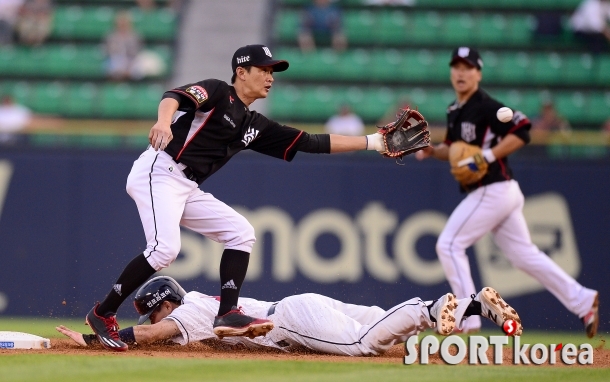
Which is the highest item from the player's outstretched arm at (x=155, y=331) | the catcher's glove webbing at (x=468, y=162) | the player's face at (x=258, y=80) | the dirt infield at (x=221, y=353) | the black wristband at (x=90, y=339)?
the player's face at (x=258, y=80)

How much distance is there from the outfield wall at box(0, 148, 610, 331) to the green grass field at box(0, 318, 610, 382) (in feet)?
12.5

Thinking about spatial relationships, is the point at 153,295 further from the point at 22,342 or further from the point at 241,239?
the point at 22,342

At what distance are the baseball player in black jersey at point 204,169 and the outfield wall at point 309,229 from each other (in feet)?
10.1

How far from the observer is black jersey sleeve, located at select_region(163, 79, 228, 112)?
585cm

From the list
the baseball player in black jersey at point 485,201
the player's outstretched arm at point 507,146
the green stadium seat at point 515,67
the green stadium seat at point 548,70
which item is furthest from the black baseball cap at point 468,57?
the green stadium seat at point 548,70

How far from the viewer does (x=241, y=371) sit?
505cm

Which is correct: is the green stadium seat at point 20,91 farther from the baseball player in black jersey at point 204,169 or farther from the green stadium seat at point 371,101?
the baseball player in black jersey at point 204,169

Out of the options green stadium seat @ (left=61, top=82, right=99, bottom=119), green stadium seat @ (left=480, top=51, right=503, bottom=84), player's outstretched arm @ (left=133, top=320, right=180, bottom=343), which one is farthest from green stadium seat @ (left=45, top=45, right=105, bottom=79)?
player's outstretched arm @ (left=133, top=320, right=180, bottom=343)

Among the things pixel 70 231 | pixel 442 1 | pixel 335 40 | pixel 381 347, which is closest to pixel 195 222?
pixel 381 347

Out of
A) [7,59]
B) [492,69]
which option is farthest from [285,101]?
[7,59]

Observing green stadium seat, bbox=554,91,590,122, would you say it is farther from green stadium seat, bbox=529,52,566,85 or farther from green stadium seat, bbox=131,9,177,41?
green stadium seat, bbox=131,9,177,41

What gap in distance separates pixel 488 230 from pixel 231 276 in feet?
9.63

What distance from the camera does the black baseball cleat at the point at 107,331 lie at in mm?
5848

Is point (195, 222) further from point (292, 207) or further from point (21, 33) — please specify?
point (21, 33)
